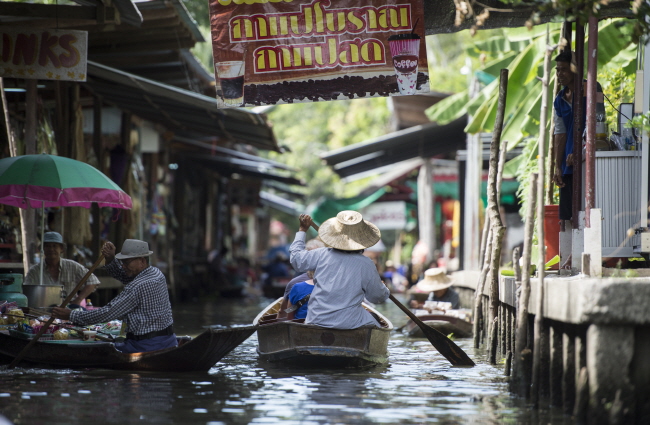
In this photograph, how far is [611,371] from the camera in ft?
17.7

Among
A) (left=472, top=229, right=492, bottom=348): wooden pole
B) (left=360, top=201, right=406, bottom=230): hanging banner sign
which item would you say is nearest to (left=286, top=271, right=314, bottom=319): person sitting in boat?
(left=472, top=229, right=492, bottom=348): wooden pole

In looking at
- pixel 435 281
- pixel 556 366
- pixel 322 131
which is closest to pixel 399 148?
pixel 435 281

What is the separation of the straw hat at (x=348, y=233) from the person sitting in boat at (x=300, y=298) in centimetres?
100

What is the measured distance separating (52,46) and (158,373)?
3880 millimetres

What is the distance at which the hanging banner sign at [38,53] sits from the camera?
955 cm

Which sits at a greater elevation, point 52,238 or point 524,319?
point 52,238

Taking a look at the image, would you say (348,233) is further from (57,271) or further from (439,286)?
(439,286)

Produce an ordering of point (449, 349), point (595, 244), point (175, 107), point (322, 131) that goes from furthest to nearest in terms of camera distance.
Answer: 1. point (322, 131)
2. point (175, 107)
3. point (449, 349)
4. point (595, 244)

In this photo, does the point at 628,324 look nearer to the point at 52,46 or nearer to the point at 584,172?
the point at 584,172

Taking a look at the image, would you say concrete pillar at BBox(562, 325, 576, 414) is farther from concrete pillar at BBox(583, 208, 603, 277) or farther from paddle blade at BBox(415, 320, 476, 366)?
paddle blade at BBox(415, 320, 476, 366)

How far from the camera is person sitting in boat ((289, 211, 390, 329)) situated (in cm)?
861

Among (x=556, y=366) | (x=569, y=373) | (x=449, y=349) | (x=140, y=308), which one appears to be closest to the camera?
(x=569, y=373)

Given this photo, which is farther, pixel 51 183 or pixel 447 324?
pixel 447 324

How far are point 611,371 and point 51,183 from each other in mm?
6006
